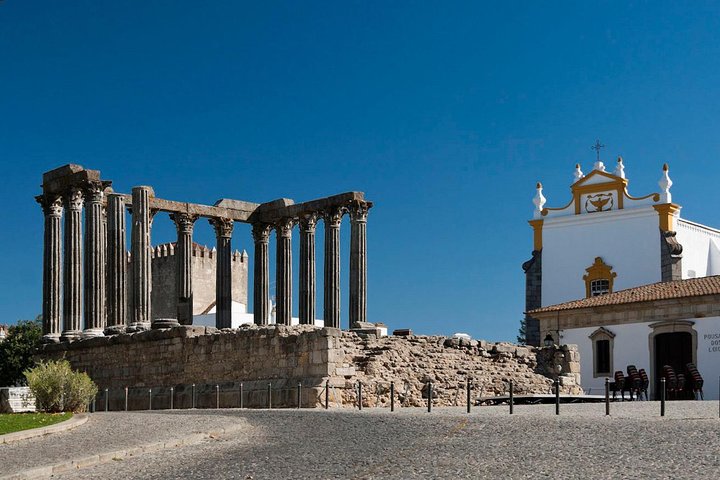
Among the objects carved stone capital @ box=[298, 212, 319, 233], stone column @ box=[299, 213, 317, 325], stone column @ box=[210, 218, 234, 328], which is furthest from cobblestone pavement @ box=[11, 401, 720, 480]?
stone column @ box=[210, 218, 234, 328]

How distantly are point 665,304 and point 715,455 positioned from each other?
81.9 feet

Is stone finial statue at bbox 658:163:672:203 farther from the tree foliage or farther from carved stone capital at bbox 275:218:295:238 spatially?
the tree foliage

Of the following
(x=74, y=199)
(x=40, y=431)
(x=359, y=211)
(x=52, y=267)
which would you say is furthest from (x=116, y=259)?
(x=40, y=431)

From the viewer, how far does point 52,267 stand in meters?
37.3

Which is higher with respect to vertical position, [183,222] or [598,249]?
[183,222]

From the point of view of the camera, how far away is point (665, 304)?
3719 centimetres

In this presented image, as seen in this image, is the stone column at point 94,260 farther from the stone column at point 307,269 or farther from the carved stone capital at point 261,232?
the stone column at point 307,269

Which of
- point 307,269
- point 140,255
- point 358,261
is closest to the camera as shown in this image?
point 140,255

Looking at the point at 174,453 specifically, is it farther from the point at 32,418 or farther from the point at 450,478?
the point at 32,418

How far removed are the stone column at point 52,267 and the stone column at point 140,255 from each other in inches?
114

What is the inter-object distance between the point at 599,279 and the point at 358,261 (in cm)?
1653

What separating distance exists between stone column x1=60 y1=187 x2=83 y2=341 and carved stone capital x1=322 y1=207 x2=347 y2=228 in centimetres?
812

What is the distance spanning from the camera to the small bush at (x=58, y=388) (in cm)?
2398

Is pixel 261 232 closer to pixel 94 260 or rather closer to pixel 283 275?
pixel 283 275
